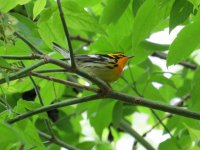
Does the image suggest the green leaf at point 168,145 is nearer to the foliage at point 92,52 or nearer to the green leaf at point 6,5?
the foliage at point 92,52

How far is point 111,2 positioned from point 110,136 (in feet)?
6.85

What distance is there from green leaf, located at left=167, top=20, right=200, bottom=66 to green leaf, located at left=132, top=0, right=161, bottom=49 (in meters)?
0.17

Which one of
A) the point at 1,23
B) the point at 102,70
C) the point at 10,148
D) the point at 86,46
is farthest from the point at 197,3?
the point at 86,46

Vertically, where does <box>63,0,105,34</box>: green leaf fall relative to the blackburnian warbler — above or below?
above

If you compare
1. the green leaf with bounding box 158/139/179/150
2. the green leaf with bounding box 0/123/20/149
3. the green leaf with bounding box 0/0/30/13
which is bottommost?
the green leaf with bounding box 158/139/179/150

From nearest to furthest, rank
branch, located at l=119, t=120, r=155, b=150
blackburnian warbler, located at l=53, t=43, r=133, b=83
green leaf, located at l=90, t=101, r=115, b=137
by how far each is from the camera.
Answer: blackburnian warbler, located at l=53, t=43, r=133, b=83 → green leaf, located at l=90, t=101, r=115, b=137 → branch, located at l=119, t=120, r=155, b=150

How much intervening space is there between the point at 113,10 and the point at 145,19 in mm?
285

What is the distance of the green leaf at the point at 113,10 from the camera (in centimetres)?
222

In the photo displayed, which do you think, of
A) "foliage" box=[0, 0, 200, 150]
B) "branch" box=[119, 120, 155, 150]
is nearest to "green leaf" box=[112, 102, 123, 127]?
"foliage" box=[0, 0, 200, 150]

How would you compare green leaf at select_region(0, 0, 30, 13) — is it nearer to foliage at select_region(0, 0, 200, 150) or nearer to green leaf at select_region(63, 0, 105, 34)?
foliage at select_region(0, 0, 200, 150)

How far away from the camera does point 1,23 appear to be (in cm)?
188

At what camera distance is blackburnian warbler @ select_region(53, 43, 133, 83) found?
2801 millimetres

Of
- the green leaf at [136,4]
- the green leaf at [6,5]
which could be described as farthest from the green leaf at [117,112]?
the green leaf at [6,5]

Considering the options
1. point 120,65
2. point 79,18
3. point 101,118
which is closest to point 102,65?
point 120,65
